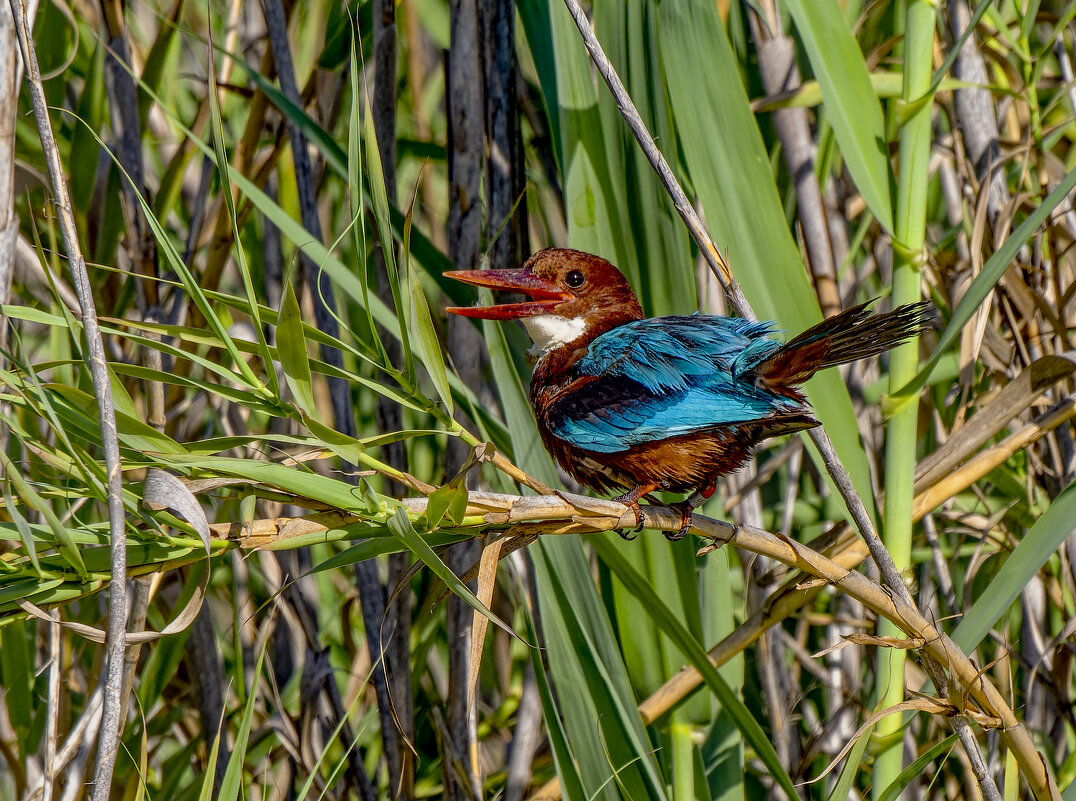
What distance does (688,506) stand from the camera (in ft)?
4.49

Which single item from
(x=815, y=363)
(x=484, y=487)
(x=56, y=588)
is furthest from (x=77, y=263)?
(x=484, y=487)

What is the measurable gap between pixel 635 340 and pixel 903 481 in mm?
435

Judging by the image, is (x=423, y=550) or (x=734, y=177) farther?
(x=734, y=177)

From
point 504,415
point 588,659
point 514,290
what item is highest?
point 514,290

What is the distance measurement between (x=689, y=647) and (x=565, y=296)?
69 cm

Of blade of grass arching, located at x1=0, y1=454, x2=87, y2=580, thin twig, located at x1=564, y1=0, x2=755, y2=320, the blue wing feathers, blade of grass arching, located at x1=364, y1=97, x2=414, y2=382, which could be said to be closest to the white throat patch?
the blue wing feathers

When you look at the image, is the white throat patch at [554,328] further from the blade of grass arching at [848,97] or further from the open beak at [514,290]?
the blade of grass arching at [848,97]

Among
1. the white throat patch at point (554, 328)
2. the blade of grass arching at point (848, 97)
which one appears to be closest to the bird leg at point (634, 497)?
the white throat patch at point (554, 328)

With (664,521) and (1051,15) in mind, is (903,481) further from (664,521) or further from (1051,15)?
(1051,15)

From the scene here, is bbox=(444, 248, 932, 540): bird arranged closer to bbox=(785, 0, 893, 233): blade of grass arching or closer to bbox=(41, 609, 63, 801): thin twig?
bbox=(785, 0, 893, 233): blade of grass arching

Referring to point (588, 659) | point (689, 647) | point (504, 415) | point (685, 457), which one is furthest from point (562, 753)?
point (504, 415)

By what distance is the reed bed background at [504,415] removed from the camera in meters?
0.91

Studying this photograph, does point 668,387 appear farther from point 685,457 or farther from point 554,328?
point 554,328

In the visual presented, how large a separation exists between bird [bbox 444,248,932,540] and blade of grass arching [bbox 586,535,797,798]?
0.20 ft
